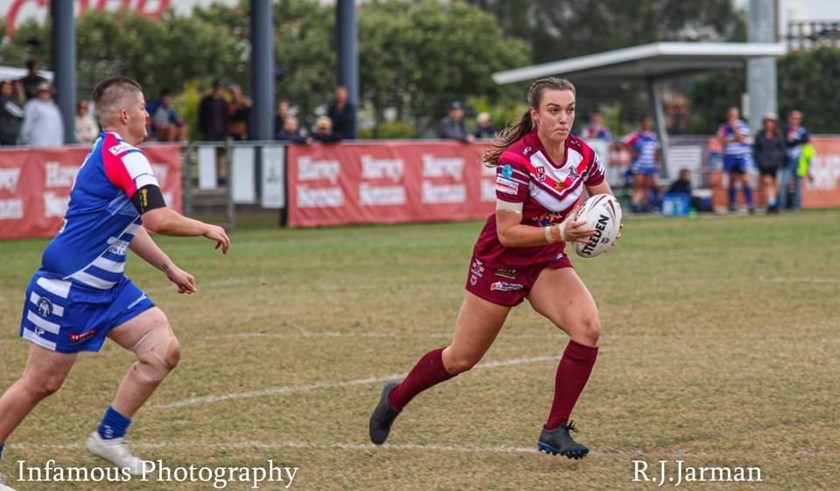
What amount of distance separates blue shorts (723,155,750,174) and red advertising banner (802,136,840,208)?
2252 mm

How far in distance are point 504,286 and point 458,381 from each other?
2435 millimetres

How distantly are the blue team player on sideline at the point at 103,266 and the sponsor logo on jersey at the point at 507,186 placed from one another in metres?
1.38

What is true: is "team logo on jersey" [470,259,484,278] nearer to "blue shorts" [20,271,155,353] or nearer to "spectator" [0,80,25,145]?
"blue shorts" [20,271,155,353]

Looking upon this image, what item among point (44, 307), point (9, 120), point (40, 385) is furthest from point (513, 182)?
point (9, 120)

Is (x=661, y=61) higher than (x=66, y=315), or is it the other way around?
(x=661, y=61)

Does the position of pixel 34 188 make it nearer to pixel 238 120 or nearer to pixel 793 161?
pixel 238 120

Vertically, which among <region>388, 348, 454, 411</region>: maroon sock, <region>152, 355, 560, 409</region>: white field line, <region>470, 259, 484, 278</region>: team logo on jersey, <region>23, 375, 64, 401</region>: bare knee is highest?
<region>470, 259, 484, 278</region>: team logo on jersey

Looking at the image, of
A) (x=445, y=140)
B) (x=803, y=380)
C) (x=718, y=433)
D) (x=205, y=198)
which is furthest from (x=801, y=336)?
(x=445, y=140)

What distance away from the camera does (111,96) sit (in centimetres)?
679

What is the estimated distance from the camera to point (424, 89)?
57.2m

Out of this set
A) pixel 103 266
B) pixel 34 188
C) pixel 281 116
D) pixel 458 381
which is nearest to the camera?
pixel 103 266

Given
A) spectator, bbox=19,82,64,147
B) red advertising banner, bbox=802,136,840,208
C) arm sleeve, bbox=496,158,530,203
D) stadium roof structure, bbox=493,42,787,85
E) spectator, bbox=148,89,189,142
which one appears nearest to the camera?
arm sleeve, bbox=496,158,530,203

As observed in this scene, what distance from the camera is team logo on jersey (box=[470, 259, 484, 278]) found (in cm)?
733

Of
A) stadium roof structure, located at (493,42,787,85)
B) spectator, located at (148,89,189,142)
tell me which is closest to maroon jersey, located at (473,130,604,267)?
spectator, located at (148,89,189,142)
